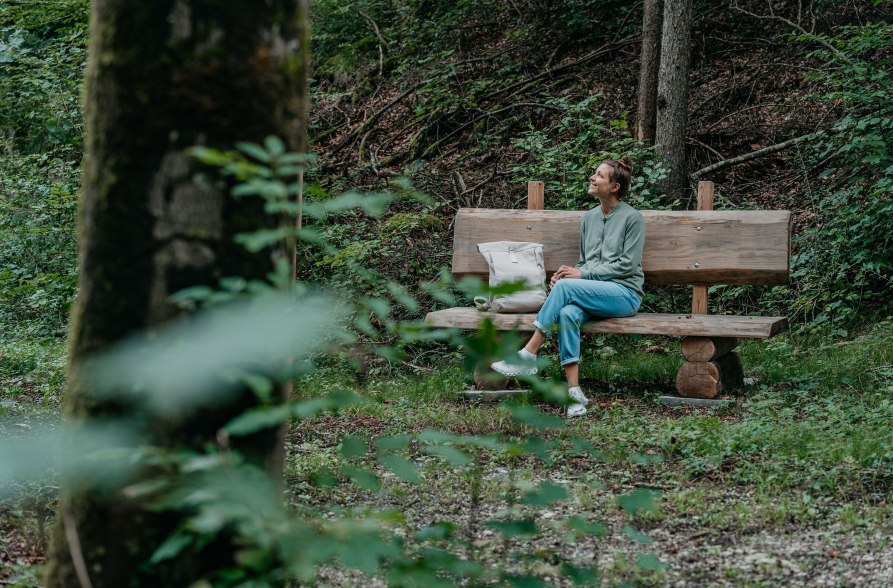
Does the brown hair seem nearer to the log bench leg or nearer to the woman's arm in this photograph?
the woman's arm

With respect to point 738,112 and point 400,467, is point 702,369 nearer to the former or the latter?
point 400,467

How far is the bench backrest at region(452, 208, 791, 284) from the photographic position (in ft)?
19.9

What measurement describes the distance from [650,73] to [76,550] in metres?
8.66

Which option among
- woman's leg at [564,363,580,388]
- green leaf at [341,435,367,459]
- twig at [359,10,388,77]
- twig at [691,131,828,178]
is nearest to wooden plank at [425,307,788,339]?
woman's leg at [564,363,580,388]

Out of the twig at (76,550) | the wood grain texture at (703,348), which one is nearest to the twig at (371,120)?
the wood grain texture at (703,348)

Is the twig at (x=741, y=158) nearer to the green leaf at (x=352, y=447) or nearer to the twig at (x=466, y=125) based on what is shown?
the twig at (x=466, y=125)

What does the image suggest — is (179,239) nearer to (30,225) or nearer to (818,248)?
(818,248)

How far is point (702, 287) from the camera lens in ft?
20.9

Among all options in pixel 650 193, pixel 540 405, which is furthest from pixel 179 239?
pixel 650 193

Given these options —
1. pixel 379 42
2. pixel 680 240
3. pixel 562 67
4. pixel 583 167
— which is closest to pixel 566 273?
pixel 680 240

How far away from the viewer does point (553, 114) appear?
35.6 ft

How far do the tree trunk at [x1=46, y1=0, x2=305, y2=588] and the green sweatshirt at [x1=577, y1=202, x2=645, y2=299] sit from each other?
474cm

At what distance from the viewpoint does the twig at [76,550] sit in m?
1.38

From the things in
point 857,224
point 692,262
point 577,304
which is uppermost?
point 857,224
